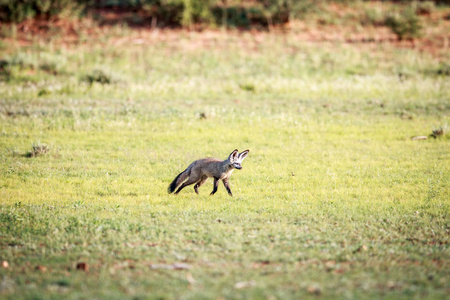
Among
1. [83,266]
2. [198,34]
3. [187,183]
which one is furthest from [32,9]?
[83,266]

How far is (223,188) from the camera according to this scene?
37.4ft

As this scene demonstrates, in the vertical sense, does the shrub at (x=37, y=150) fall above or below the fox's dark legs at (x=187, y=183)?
above

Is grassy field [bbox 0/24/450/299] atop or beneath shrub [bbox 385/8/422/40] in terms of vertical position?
beneath

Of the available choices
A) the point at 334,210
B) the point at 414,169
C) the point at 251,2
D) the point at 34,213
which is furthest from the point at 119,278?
the point at 251,2

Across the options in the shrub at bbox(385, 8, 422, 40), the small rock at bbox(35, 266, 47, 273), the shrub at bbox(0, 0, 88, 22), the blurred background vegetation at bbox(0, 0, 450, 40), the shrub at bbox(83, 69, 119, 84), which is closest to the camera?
the small rock at bbox(35, 266, 47, 273)

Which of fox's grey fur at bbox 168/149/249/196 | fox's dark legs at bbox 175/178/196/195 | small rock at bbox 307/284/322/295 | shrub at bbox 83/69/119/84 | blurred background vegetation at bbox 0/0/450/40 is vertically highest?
blurred background vegetation at bbox 0/0/450/40

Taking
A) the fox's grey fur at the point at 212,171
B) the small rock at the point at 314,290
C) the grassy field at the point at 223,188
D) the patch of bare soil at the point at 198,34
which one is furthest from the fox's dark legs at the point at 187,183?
the patch of bare soil at the point at 198,34

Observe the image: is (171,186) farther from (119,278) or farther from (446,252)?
(446,252)

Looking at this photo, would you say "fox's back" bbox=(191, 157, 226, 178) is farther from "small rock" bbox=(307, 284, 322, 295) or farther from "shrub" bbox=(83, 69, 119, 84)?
"shrub" bbox=(83, 69, 119, 84)

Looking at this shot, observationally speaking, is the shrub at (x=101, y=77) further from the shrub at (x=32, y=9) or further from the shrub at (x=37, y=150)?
the shrub at (x=32, y=9)


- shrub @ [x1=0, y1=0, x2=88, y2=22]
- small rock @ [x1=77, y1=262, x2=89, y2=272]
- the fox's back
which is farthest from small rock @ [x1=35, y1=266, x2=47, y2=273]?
shrub @ [x1=0, y1=0, x2=88, y2=22]

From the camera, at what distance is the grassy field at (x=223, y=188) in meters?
6.41

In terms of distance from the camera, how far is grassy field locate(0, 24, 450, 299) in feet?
21.0

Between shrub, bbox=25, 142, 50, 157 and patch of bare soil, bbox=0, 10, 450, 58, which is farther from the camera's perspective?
patch of bare soil, bbox=0, 10, 450, 58
